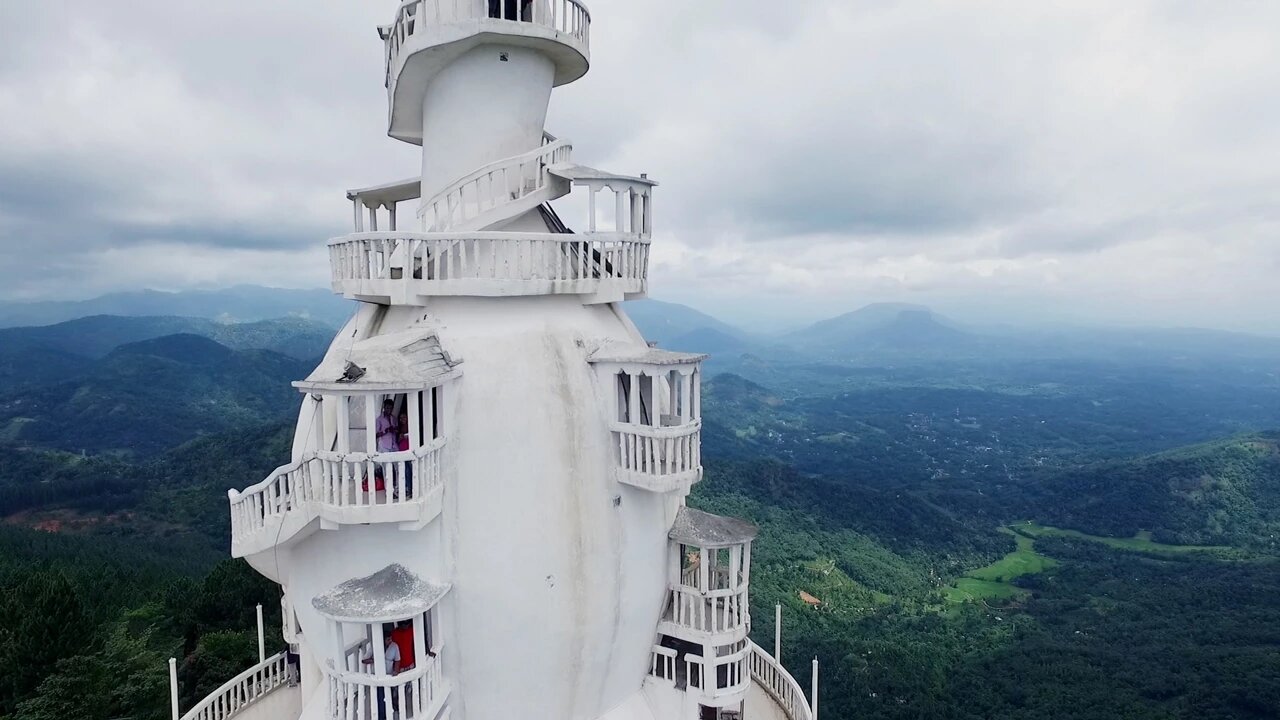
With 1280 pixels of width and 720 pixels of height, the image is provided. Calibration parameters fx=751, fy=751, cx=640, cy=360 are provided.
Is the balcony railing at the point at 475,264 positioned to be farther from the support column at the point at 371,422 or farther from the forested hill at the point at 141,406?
the forested hill at the point at 141,406

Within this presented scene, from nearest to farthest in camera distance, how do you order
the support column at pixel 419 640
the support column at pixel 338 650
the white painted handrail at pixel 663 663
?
1. the support column at pixel 338 650
2. the support column at pixel 419 640
3. the white painted handrail at pixel 663 663

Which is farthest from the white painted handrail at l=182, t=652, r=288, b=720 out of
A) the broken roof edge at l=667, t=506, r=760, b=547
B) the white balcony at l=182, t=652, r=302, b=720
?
the broken roof edge at l=667, t=506, r=760, b=547

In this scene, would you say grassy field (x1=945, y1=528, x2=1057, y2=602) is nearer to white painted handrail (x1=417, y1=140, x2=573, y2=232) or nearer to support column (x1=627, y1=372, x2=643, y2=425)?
support column (x1=627, y1=372, x2=643, y2=425)

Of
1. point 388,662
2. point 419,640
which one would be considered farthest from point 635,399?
point 388,662

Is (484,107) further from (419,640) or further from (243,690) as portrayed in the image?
(243,690)

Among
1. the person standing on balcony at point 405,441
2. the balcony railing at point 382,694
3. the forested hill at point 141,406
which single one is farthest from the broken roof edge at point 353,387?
the forested hill at point 141,406

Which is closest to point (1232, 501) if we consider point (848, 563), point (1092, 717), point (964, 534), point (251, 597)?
point (964, 534)

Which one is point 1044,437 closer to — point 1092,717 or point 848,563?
point 848,563
